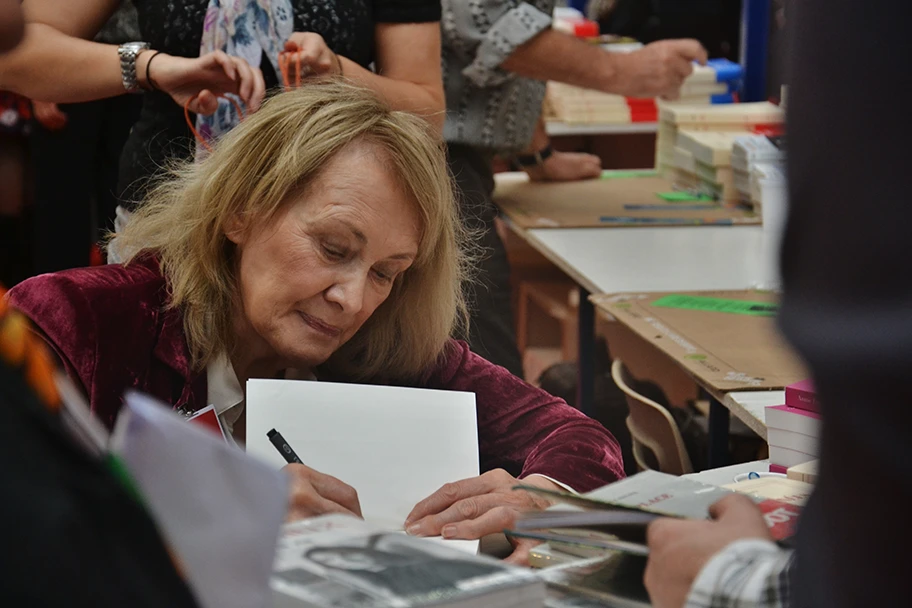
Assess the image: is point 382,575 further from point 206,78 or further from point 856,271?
point 206,78

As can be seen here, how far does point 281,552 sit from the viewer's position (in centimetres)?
96

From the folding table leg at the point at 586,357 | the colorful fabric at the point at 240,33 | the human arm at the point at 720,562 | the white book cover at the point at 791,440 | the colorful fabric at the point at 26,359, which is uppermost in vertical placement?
the colorful fabric at the point at 240,33

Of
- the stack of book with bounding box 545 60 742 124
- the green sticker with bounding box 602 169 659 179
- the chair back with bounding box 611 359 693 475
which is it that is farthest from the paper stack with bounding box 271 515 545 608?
the stack of book with bounding box 545 60 742 124

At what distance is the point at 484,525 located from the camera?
5.05ft

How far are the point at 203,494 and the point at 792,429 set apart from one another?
4.10 ft

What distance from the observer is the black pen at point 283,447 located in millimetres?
1657

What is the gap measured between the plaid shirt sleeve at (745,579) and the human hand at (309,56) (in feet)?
4.48

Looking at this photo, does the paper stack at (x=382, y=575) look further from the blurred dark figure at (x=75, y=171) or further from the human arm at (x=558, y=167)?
the human arm at (x=558, y=167)

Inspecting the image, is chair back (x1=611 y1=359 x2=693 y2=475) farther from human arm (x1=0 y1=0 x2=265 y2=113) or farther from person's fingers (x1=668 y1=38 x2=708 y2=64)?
person's fingers (x1=668 y1=38 x2=708 y2=64)

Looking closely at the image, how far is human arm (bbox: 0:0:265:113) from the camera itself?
2102mm

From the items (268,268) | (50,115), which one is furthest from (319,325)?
(50,115)

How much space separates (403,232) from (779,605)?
1.06 metres

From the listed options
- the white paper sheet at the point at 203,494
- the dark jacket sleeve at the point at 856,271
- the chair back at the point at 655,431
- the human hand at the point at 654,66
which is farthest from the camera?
the human hand at the point at 654,66

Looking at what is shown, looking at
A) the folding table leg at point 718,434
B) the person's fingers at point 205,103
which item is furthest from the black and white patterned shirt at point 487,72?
the person's fingers at point 205,103
